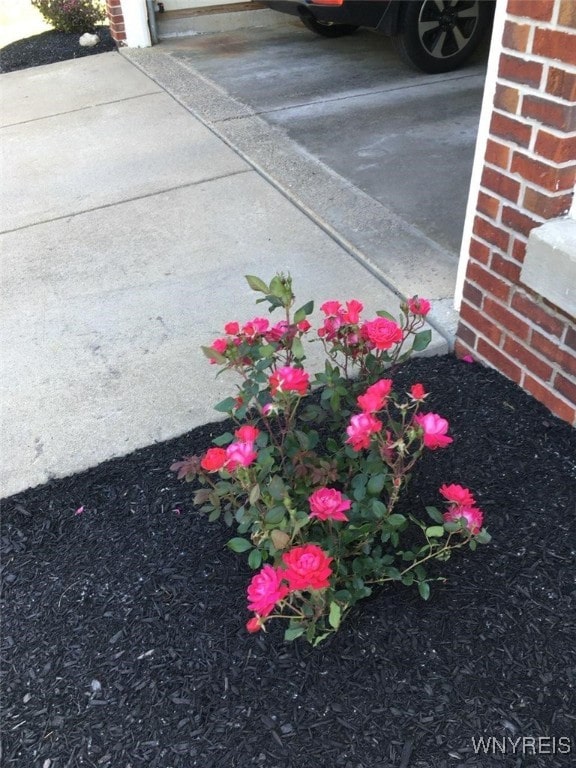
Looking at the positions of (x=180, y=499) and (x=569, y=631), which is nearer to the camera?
(x=569, y=631)

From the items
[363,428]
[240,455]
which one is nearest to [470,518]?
[363,428]

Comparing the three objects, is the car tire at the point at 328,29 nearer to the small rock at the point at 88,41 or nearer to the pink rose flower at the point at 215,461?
the small rock at the point at 88,41

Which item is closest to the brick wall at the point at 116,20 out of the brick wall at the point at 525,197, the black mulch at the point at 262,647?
the brick wall at the point at 525,197

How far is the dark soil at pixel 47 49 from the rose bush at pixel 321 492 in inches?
253

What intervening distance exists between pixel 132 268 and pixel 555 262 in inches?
82.9

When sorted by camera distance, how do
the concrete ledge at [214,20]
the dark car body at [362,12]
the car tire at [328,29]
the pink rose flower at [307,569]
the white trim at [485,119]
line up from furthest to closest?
1. the concrete ledge at [214,20]
2. the car tire at [328,29]
3. the dark car body at [362,12]
4. the white trim at [485,119]
5. the pink rose flower at [307,569]

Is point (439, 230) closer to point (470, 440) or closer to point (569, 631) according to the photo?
point (470, 440)

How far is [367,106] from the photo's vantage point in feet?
16.9

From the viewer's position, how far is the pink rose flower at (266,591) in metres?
1.38

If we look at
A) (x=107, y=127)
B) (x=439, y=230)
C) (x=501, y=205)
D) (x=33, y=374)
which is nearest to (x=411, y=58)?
(x=107, y=127)

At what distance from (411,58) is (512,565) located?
4.99 m

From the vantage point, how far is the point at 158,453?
229cm

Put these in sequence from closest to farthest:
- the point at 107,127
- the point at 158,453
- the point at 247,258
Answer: the point at 158,453, the point at 247,258, the point at 107,127

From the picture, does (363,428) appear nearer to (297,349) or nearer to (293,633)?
(297,349)
